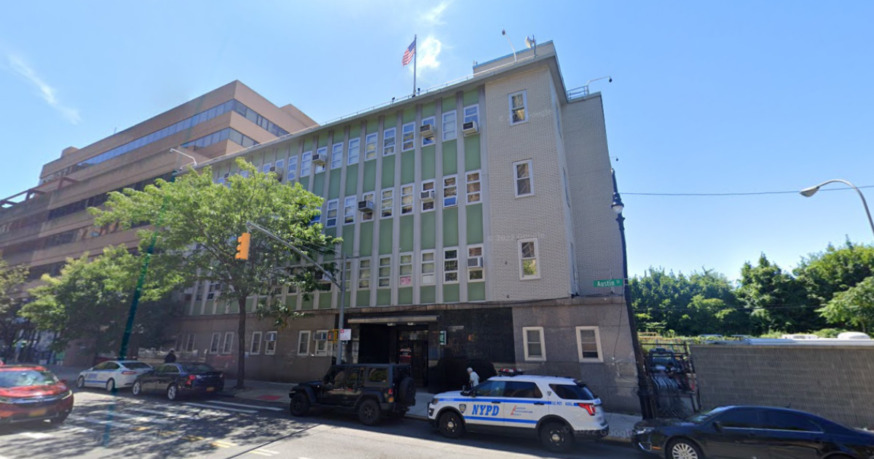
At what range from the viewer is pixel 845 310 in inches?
869

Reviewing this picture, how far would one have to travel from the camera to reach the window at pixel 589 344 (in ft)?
48.7

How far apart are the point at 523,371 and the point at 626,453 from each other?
6106 mm

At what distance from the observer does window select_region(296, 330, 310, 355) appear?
21.3 meters

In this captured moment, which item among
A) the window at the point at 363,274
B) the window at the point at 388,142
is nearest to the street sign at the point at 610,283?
the window at the point at 363,274

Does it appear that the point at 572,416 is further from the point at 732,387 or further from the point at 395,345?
the point at 395,345

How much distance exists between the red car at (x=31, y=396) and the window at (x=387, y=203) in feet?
45.9

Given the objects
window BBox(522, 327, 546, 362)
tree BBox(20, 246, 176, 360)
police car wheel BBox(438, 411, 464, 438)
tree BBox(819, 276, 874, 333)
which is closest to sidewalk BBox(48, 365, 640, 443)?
police car wheel BBox(438, 411, 464, 438)

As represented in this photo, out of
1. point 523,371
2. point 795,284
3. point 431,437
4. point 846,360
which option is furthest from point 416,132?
point 795,284

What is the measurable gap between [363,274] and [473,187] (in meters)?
7.55

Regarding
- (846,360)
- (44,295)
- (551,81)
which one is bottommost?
(846,360)

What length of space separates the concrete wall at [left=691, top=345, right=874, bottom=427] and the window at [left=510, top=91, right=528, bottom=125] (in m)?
12.2

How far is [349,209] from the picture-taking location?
22.6 metres

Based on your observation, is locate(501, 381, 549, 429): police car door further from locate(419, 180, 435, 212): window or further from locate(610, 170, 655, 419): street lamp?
locate(419, 180, 435, 212): window

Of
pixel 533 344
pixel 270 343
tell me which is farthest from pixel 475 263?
pixel 270 343
